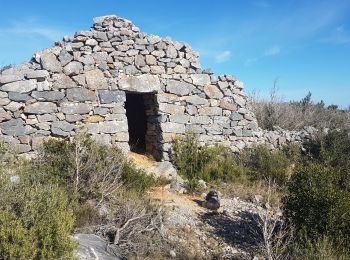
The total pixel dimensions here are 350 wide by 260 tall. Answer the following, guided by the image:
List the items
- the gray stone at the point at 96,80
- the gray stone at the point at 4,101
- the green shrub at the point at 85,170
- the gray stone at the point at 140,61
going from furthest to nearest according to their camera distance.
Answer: the gray stone at the point at 140,61, the gray stone at the point at 96,80, the gray stone at the point at 4,101, the green shrub at the point at 85,170

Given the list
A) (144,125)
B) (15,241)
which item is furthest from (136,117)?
(15,241)

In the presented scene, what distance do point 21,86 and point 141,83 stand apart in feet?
8.27

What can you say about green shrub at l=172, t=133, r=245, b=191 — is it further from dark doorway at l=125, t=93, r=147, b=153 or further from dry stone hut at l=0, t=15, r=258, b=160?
dark doorway at l=125, t=93, r=147, b=153

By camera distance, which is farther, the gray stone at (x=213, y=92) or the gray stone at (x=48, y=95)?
the gray stone at (x=213, y=92)

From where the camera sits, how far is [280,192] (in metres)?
7.64

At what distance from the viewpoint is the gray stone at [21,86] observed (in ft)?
24.6

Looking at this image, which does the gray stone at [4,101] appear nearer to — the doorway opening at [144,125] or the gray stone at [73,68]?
the gray stone at [73,68]

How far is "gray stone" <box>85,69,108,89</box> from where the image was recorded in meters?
8.13

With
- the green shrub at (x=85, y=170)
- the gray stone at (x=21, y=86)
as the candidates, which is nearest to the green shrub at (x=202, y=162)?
the green shrub at (x=85, y=170)

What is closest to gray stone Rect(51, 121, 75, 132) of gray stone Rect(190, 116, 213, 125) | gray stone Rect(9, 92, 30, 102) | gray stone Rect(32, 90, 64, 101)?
gray stone Rect(32, 90, 64, 101)

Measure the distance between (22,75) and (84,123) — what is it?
1.56 m

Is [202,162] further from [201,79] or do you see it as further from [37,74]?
[37,74]

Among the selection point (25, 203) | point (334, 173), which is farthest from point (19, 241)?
point (334, 173)

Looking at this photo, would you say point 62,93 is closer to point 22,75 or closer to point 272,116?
point 22,75
